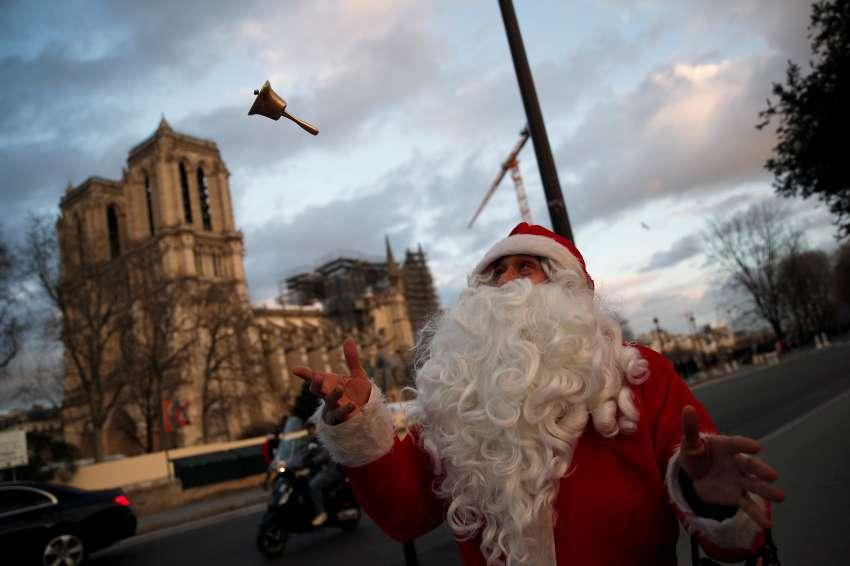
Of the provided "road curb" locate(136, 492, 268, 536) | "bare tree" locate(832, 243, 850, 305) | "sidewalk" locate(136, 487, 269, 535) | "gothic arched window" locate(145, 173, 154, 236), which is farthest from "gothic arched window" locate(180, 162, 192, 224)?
"bare tree" locate(832, 243, 850, 305)

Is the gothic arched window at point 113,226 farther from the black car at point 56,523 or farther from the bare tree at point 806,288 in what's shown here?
the bare tree at point 806,288

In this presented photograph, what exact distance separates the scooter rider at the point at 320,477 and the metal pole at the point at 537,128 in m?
4.13

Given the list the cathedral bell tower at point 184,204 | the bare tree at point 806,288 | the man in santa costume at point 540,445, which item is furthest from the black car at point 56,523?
the bare tree at point 806,288

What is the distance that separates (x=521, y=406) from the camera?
1732mm

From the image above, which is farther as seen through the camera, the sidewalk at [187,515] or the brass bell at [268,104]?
the sidewalk at [187,515]

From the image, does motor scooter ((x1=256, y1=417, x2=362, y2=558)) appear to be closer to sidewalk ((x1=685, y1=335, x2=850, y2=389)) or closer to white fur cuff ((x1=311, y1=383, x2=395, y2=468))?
white fur cuff ((x1=311, y1=383, x2=395, y2=468))

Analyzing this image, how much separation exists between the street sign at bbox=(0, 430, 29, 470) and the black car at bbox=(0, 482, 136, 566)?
7.81 m

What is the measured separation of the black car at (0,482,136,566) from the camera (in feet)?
25.0

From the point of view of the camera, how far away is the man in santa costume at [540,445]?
164 cm

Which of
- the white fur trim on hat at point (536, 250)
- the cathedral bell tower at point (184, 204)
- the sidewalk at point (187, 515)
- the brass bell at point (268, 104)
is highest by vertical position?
the cathedral bell tower at point (184, 204)

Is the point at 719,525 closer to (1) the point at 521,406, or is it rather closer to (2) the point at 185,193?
(1) the point at 521,406

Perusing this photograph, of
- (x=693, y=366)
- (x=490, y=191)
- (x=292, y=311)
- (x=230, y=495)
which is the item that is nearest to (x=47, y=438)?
(x=230, y=495)

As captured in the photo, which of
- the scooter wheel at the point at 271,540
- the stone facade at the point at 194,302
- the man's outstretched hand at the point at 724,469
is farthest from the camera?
the stone facade at the point at 194,302

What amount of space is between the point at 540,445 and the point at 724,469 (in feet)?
1.57
